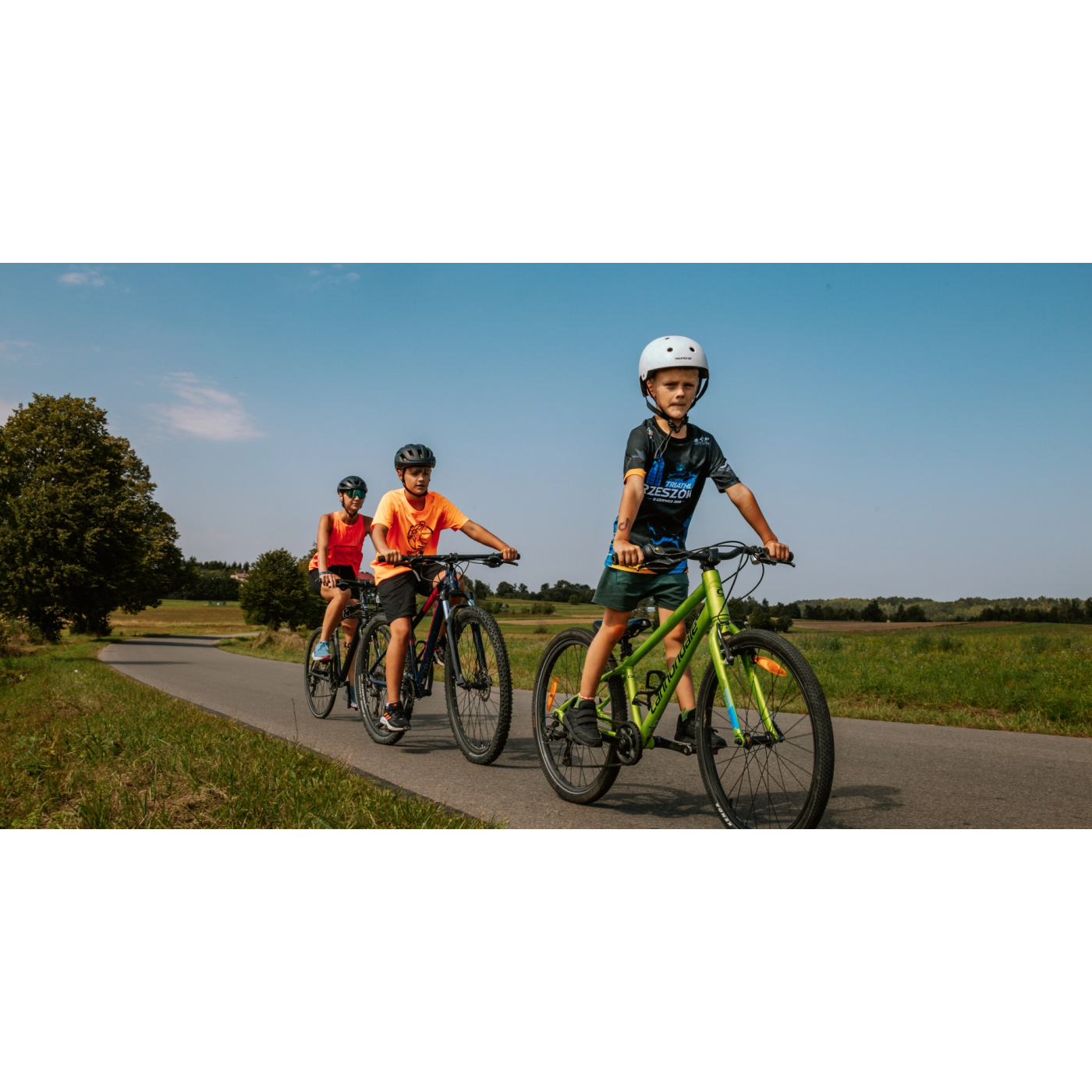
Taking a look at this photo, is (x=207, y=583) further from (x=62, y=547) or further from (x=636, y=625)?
(x=636, y=625)

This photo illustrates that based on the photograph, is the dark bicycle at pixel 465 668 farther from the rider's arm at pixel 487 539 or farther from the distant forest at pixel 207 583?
the distant forest at pixel 207 583

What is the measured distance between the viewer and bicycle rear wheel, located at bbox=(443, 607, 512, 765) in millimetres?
5227

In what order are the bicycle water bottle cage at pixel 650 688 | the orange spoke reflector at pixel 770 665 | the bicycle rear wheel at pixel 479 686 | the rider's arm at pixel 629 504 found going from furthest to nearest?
1. the bicycle rear wheel at pixel 479 686
2. the bicycle water bottle cage at pixel 650 688
3. the rider's arm at pixel 629 504
4. the orange spoke reflector at pixel 770 665

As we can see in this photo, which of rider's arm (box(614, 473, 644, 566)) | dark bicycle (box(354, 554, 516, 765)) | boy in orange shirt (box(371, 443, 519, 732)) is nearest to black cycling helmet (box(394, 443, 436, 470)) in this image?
boy in orange shirt (box(371, 443, 519, 732))

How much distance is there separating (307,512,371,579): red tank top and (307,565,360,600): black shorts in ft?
0.10

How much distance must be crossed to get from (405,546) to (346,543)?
1992 millimetres

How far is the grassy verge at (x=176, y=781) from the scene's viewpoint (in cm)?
380

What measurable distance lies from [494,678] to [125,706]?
15.4ft

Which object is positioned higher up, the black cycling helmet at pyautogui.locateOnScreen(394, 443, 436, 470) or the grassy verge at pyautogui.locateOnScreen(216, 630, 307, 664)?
the black cycling helmet at pyautogui.locateOnScreen(394, 443, 436, 470)

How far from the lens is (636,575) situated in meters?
4.11

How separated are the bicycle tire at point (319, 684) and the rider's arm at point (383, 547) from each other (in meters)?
2.50

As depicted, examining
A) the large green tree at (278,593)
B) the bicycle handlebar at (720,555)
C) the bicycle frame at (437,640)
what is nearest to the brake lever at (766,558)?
the bicycle handlebar at (720,555)

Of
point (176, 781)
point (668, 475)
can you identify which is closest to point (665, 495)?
point (668, 475)

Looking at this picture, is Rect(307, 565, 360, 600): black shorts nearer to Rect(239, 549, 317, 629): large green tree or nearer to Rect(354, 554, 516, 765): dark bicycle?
Rect(354, 554, 516, 765): dark bicycle
